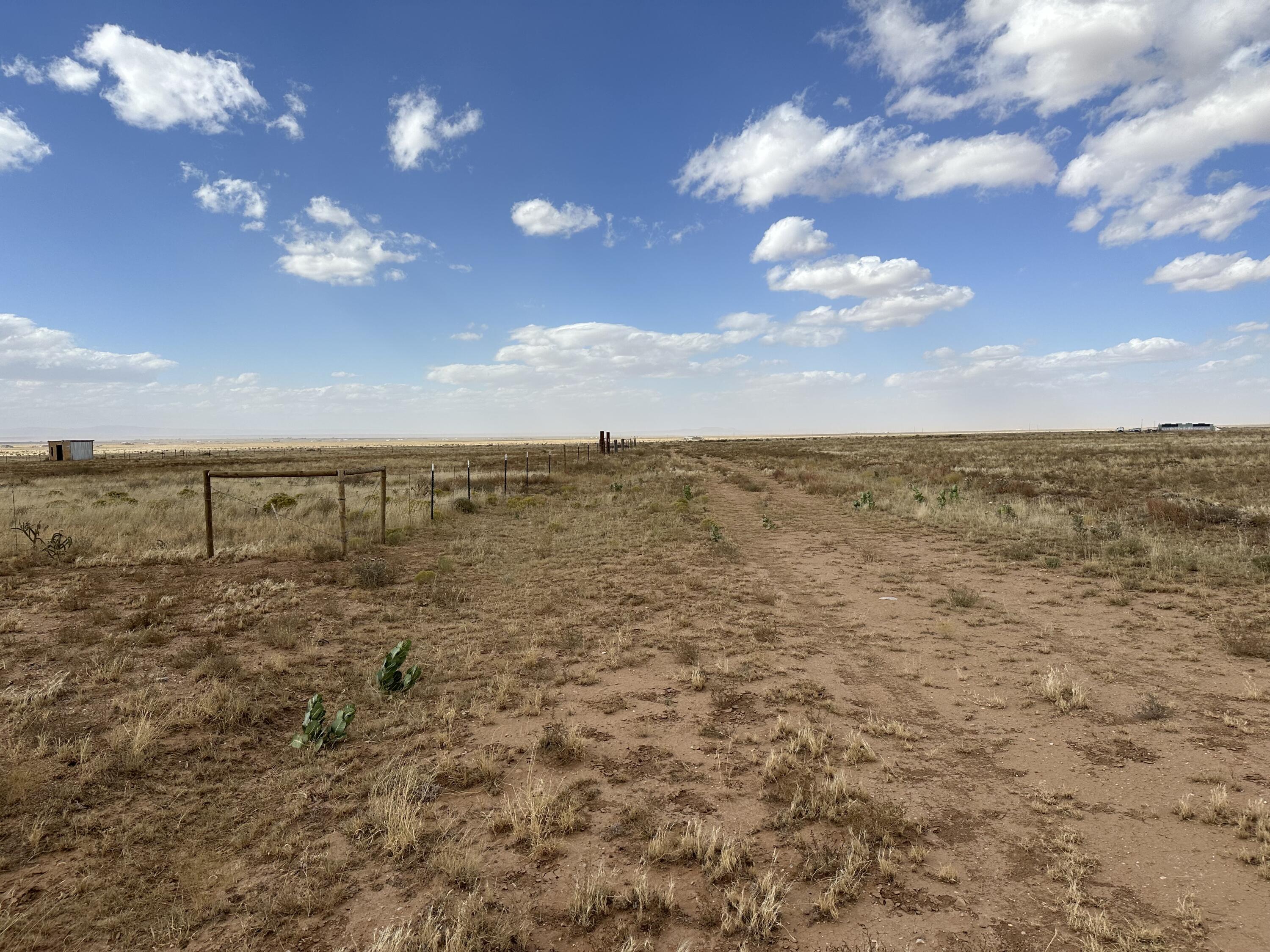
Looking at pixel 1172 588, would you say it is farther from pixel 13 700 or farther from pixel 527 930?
pixel 13 700

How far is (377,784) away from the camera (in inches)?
191

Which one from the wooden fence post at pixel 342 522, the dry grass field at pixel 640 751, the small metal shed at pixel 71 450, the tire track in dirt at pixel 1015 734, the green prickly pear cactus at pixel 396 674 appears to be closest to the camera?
the dry grass field at pixel 640 751

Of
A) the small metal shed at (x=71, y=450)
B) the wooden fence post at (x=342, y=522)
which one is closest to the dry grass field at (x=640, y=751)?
the wooden fence post at (x=342, y=522)

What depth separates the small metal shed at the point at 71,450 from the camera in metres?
64.4

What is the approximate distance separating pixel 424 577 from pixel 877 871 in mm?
9640

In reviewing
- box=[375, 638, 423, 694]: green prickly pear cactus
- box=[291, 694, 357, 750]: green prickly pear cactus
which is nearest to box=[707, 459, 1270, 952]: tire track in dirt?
box=[375, 638, 423, 694]: green prickly pear cactus

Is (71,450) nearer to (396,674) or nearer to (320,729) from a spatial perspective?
(396,674)

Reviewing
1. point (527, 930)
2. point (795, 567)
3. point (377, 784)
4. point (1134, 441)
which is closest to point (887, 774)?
point (527, 930)

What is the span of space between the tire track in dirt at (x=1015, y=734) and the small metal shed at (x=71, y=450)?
81.0 m

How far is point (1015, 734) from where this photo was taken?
5.60 meters

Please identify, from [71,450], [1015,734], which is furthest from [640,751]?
[71,450]

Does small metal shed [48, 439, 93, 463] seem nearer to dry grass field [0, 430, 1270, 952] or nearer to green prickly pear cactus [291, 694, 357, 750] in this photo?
dry grass field [0, 430, 1270, 952]

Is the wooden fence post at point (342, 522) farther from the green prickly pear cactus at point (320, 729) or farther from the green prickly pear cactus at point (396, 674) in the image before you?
the green prickly pear cactus at point (320, 729)

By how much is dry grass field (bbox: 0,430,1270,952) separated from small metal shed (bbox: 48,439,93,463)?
70189mm
